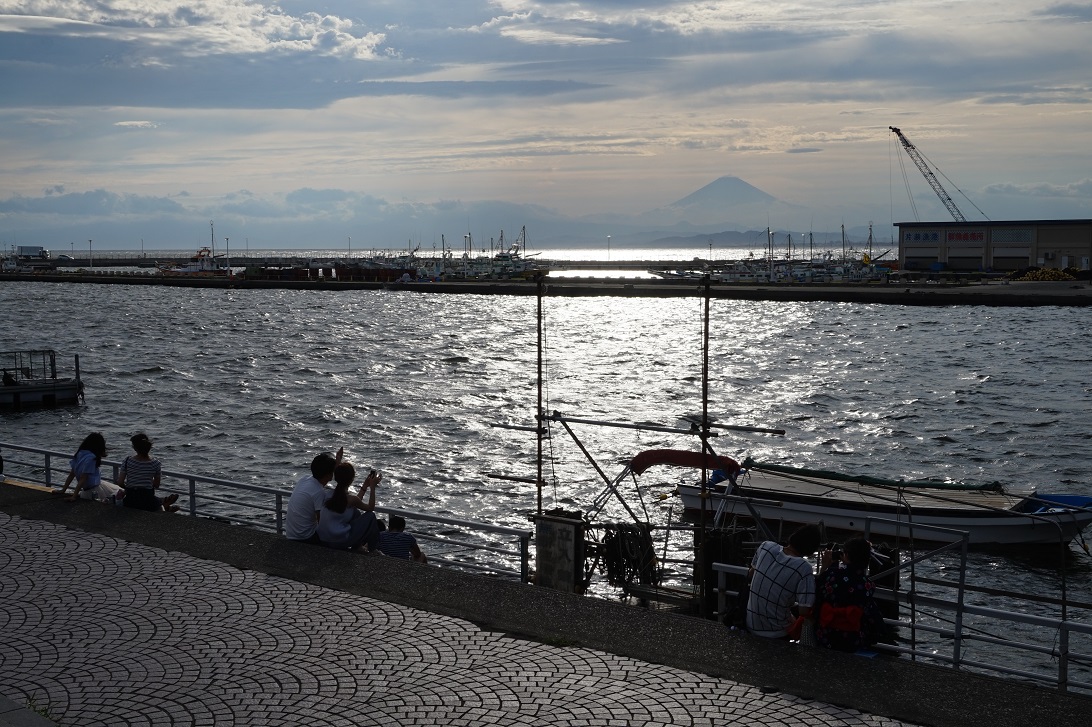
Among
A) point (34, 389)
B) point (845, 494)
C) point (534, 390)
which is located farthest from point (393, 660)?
point (534, 390)

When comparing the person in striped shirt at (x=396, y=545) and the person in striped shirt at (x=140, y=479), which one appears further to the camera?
the person in striped shirt at (x=140, y=479)

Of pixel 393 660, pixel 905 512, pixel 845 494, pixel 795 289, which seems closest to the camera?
pixel 393 660

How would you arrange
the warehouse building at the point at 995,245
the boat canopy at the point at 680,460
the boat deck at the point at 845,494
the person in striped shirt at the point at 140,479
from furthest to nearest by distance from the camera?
the warehouse building at the point at 995,245, the boat deck at the point at 845,494, the boat canopy at the point at 680,460, the person in striped shirt at the point at 140,479

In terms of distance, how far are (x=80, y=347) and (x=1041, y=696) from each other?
77.7 meters

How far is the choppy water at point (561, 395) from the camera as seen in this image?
33750mm

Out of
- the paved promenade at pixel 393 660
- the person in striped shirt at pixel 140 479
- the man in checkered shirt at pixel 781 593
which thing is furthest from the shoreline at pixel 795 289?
the man in checkered shirt at pixel 781 593

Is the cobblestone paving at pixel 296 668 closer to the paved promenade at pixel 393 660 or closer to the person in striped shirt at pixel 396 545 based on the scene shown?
the paved promenade at pixel 393 660

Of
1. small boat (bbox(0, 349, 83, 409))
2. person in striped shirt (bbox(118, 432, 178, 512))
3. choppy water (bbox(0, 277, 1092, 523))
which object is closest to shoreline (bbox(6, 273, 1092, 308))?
choppy water (bbox(0, 277, 1092, 523))

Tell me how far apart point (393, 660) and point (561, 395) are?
4356cm

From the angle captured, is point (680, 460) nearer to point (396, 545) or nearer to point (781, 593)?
point (396, 545)

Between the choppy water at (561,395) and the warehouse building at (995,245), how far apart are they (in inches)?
1193

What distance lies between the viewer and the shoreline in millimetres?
107062

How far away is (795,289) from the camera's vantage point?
13575 centimetres

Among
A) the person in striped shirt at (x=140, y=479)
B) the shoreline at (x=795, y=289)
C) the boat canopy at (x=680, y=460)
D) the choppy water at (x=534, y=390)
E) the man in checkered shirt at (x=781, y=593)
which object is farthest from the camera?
the shoreline at (x=795, y=289)
